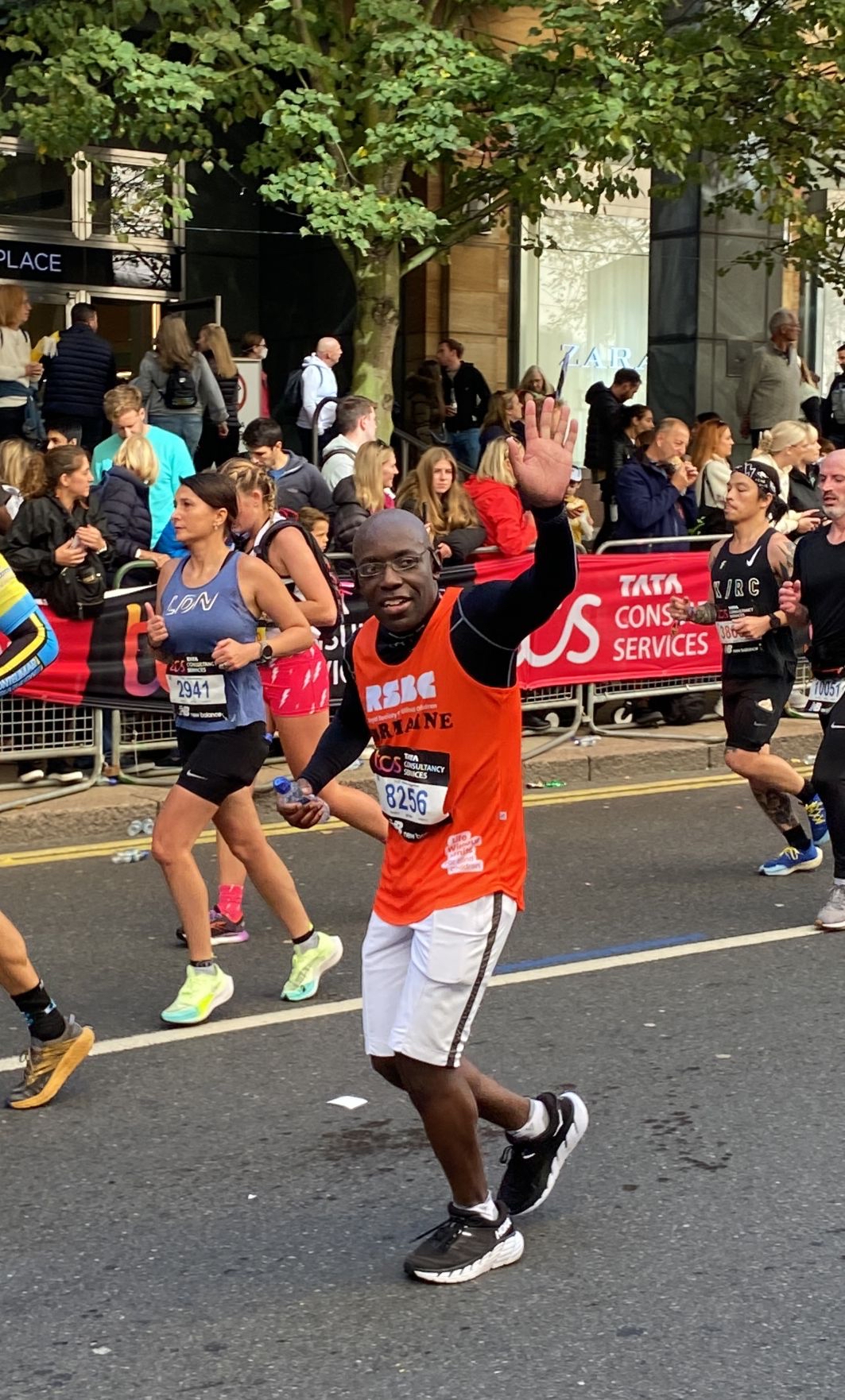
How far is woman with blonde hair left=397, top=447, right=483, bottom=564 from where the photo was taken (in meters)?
11.1

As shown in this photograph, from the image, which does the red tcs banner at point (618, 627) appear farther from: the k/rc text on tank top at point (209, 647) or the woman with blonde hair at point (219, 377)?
the k/rc text on tank top at point (209, 647)

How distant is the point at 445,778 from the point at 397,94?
28.7 feet

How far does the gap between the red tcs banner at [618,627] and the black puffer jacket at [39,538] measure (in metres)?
2.64

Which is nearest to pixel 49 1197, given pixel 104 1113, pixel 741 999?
pixel 104 1113

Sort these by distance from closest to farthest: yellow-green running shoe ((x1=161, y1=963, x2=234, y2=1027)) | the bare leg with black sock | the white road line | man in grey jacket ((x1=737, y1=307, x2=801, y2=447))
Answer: the bare leg with black sock < the white road line < yellow-green running shoe ((x1=161, y1=963, x2=234, y2=1027)) < man in grey jacket ((x1=737, y1=307, x2=801, y2=447))

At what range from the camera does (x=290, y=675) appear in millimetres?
7895

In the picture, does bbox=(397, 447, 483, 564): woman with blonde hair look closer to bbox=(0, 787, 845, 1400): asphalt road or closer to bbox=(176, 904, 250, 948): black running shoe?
bbox=(0, 787, 845, 1400): asphalt road

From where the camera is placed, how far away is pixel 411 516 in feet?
14.8

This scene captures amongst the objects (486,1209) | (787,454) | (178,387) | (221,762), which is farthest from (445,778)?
(178,387)

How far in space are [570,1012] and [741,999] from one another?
646mm

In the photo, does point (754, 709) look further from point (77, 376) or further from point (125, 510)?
point (77, 376)

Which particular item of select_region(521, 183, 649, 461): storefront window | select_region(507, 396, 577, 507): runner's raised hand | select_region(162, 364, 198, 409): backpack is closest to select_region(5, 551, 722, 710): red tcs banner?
select_region(162, 364, 198, 409): backpack

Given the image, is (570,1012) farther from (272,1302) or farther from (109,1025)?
(272,1302)

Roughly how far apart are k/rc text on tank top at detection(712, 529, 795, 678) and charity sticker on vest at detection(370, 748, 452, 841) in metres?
4.52
